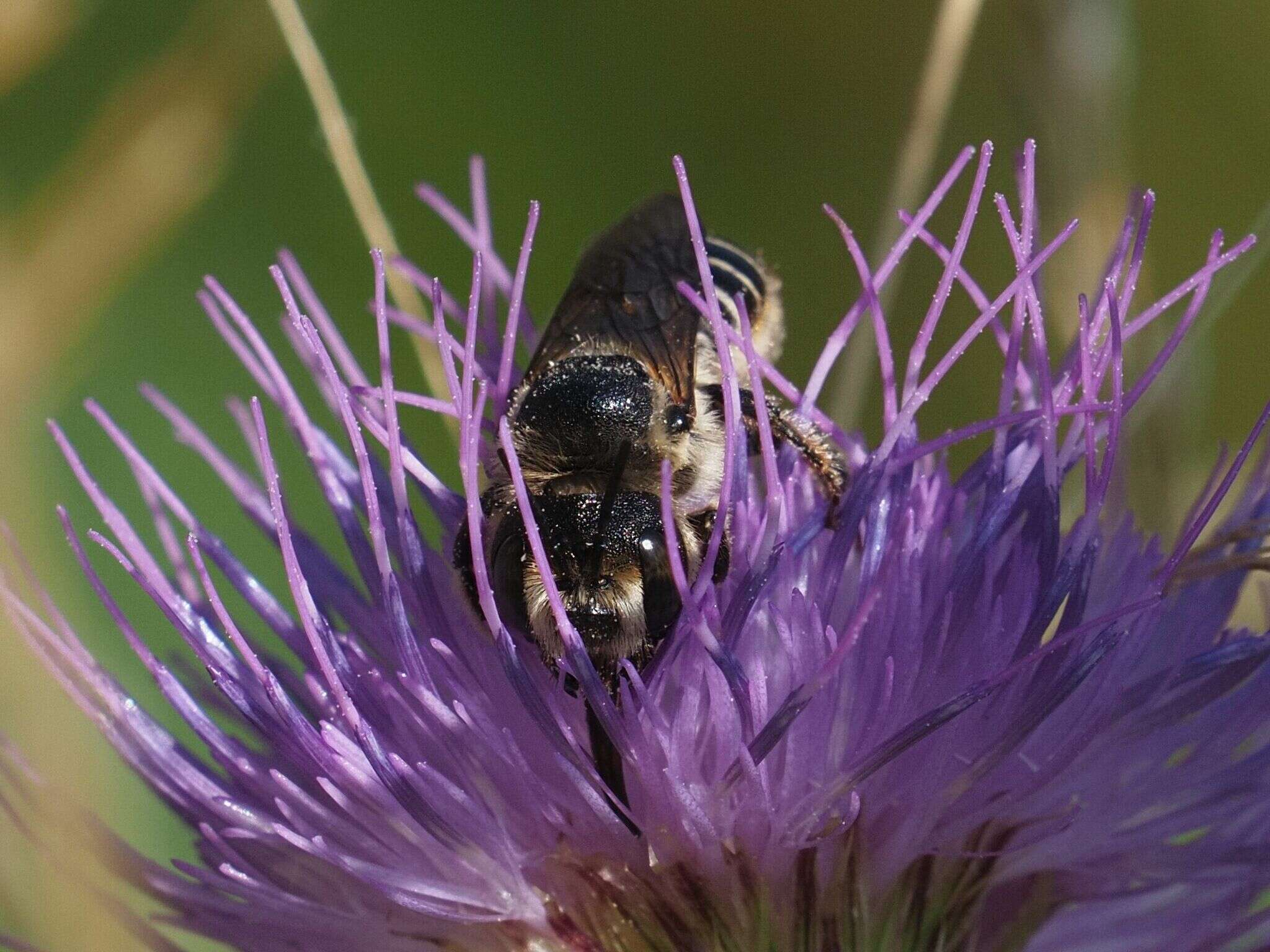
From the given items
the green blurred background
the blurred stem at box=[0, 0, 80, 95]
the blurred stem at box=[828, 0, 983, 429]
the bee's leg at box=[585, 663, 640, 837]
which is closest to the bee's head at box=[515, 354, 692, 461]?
the bee's leg at box=[585, 663, 640, 837]

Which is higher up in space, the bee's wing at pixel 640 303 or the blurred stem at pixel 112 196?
the blurred stem at pixel 112 196

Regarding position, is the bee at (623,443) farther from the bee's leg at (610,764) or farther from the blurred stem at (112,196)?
the blurred stem at (112,196)

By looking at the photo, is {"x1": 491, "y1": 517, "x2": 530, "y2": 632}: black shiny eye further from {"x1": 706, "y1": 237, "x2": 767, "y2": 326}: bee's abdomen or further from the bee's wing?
{"x1": 706, "y1": 237, "x2": 767, "y2": 326}: bee's abdomen

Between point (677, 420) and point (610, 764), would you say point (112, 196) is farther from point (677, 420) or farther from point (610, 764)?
point (610, 764)

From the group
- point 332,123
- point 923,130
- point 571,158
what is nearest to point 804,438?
point 923,130

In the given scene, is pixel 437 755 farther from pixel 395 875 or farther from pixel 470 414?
pixel 470 414

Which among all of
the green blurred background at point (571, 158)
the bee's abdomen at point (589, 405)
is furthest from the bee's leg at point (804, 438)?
the green blurred background at point (571, 158)

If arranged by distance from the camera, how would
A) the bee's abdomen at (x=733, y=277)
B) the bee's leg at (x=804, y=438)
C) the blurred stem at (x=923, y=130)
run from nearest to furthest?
the bee's leg at (x=804, y=438) → the bee's abdomen at (x=733, y=277) → the blurred stem at (x=923, y=130)
